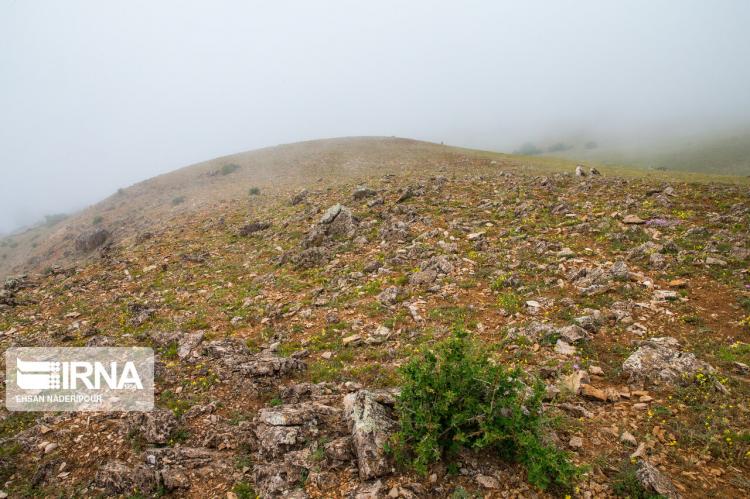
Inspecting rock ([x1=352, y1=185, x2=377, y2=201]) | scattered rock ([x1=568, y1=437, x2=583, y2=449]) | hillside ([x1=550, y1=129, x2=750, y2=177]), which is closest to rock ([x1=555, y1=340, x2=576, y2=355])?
scattered rock ([x1=568, y1=437, x2=583, y2=449])

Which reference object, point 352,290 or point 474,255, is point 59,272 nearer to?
point 352,290

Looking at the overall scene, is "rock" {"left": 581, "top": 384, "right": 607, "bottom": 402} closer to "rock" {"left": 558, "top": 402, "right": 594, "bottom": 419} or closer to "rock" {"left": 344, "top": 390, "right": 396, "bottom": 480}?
"rock" {"left": 558, "top": 402, "right": 594, "bottom": 419}

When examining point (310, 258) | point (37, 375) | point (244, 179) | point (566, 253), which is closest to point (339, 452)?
point (37, 375)

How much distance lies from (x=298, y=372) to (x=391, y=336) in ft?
9.28

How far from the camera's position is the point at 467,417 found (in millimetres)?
5824

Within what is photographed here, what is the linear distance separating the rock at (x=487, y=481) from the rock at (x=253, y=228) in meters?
21.8

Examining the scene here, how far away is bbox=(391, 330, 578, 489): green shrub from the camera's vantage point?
5.49 metres

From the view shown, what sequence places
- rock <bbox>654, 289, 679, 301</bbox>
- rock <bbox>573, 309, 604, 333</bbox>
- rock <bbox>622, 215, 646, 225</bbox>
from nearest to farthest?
rock <bbox>573, 309, 604, 333</bbox>, rock <bbox>654, 289, 679, 301</bbox>, rock <bbox>622, 215, 646, 225</bbox>

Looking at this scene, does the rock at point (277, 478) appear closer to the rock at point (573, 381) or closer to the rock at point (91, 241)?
the rock at point (573, 381)

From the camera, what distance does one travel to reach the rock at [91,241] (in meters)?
32.2

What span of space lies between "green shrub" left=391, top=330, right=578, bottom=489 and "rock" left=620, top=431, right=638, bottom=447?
150cm

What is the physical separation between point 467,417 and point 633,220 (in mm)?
14419

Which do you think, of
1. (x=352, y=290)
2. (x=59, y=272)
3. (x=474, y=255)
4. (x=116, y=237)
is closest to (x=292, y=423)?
(x=352, y=290)

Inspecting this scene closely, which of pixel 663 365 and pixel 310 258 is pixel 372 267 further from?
pixel 663 365
